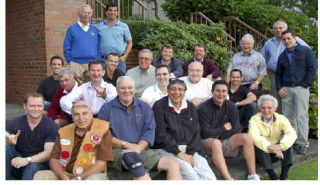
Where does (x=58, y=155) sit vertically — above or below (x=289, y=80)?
below

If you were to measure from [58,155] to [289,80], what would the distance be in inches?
137

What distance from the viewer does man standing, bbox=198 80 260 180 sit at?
4.08 meters

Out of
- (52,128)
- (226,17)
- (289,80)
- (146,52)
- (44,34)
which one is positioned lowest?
(52,128)

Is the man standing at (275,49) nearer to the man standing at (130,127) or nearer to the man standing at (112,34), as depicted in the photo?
the man standing at (112,34)

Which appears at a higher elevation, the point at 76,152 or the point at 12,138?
the point at 12,138

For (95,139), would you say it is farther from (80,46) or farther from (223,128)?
(80,46)

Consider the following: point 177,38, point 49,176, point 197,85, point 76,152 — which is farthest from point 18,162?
point 177,38

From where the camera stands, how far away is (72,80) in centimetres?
461

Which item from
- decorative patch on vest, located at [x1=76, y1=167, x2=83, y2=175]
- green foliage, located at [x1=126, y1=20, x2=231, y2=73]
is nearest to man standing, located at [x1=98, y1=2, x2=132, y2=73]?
green foliage, located at [x1=126, y1=20, x2=231, y2=73]

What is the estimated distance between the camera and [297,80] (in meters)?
5.05

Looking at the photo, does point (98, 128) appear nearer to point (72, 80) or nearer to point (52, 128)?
point (52, 128)

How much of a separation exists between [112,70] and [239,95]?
1913 millimetres

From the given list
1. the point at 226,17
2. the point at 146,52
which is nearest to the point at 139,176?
the point at 146,52

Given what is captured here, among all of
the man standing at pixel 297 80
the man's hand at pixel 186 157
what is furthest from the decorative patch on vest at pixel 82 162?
the man standing at pixel 297 80
